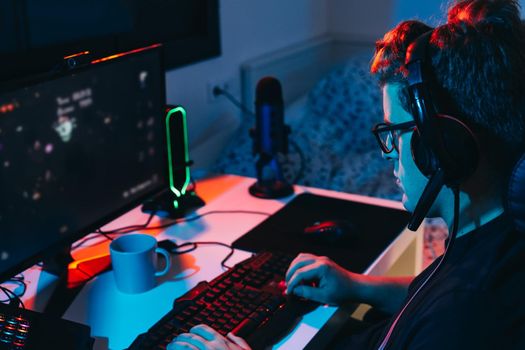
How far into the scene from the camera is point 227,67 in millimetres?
2363

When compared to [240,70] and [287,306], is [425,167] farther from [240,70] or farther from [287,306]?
[240,70]

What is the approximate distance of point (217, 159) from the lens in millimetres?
2318

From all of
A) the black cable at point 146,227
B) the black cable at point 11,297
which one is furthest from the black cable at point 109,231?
the black cable at point 11,297

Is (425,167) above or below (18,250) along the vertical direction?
above

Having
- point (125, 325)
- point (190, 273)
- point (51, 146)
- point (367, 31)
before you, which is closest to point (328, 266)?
point (190, 273)

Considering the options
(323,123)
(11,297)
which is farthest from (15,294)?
(323,123)

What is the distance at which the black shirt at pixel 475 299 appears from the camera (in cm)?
79

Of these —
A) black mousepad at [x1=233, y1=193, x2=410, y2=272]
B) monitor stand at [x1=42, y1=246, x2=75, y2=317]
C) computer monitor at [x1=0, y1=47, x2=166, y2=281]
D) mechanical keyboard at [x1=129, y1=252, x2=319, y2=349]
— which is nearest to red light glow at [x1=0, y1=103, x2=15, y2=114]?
computer monitor at [x1=0, y1=47, x2=166, y2=281]

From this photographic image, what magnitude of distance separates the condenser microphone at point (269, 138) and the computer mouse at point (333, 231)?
0.94 ft

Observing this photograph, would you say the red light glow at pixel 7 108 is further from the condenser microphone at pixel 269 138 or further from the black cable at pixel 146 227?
the condenser microphone at pixel 269 138

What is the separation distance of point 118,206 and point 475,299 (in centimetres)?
79

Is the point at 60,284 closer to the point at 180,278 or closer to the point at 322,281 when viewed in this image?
the point at 180,278

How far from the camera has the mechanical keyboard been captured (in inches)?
41.4

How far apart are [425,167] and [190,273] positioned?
58 cm
